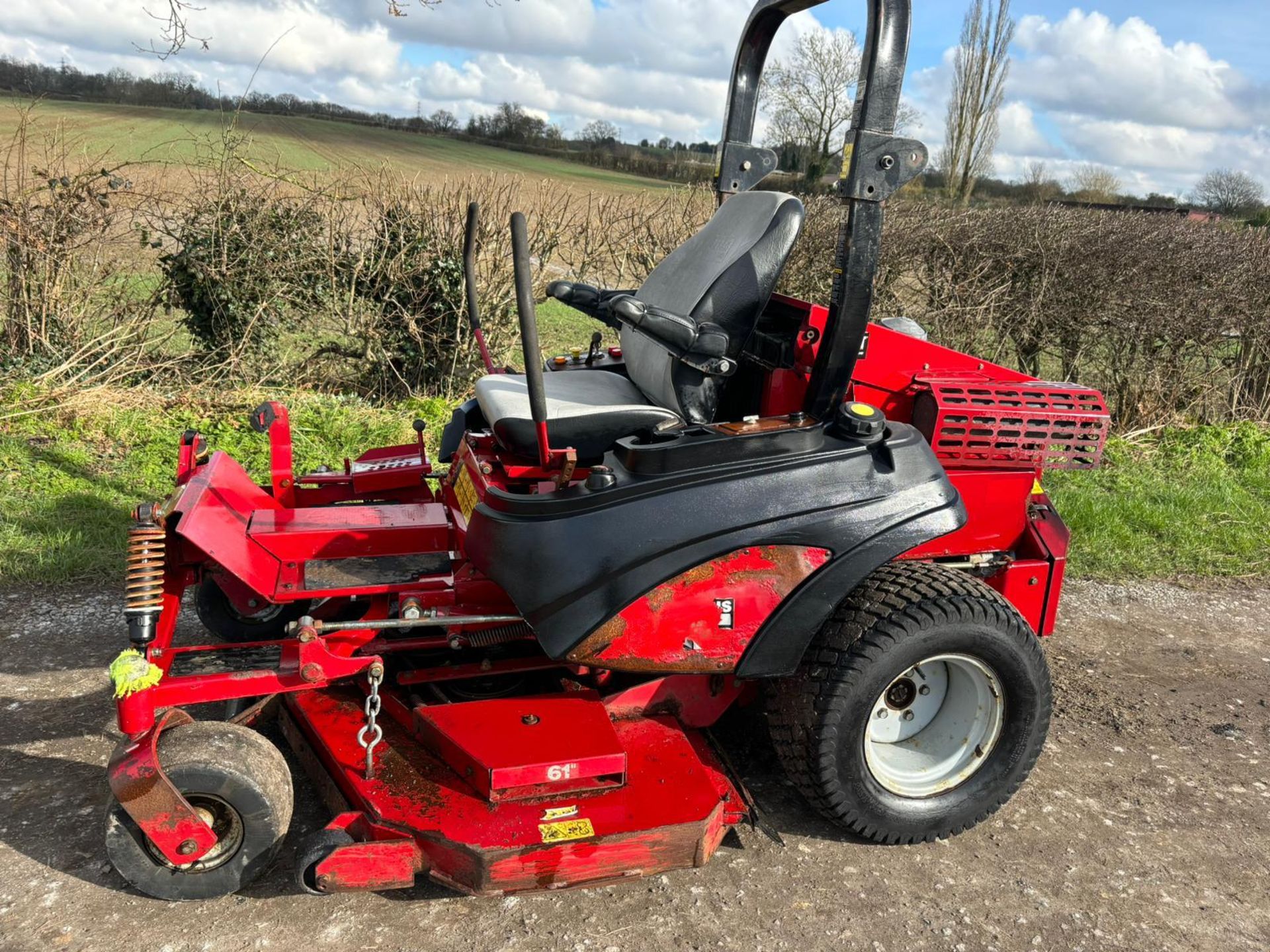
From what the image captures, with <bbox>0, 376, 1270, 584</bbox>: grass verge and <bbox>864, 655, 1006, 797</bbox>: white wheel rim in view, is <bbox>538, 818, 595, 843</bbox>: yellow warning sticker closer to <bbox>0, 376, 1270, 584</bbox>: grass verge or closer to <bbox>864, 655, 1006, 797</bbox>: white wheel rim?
<bbox>864, 655, 1006, 797</bbox>: white wheel rim

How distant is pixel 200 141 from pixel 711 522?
594 centimetres

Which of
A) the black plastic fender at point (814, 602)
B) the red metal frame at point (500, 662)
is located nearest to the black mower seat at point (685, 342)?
the red metal frame at point (500, 662)

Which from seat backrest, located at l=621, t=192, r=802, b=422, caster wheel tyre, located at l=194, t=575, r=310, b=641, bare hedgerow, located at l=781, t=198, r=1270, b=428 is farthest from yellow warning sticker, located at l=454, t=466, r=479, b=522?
bare hedgerow, located at l=781, t=198, r=1270, b=428

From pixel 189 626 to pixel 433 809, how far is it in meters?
1.99

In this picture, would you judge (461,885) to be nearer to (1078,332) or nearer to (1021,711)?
(1021,711)

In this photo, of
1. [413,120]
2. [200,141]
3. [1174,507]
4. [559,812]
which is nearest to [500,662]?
[559,812]

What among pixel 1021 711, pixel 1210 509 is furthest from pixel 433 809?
pixel 1210 509

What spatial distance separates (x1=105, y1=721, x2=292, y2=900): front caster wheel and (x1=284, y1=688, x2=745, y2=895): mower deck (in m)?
0.21

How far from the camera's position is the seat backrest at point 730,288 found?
3084 millimetres

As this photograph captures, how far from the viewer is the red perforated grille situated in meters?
3.16

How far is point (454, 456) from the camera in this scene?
11.9ft

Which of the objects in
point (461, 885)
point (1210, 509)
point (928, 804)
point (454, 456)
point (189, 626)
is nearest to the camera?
point (461, 885)

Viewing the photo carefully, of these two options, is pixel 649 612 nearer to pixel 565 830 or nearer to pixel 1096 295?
pixel 565 830

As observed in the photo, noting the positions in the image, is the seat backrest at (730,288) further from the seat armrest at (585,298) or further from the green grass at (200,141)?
the green grass at (200,141)
